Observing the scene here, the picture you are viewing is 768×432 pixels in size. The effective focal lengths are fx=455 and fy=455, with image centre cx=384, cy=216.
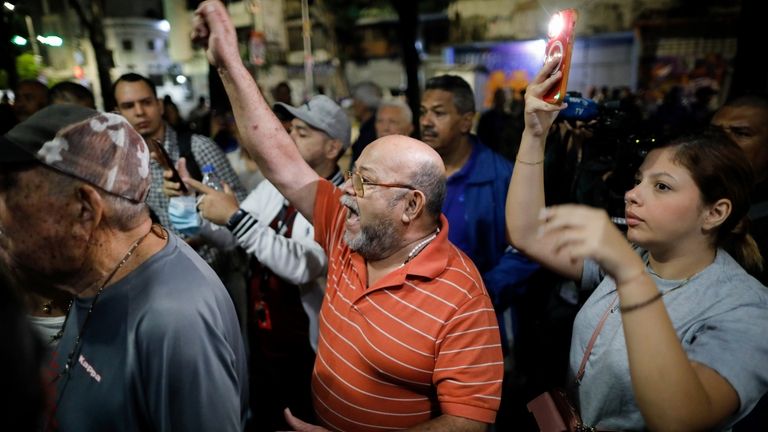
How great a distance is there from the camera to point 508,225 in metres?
2.06

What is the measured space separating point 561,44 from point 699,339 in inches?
43.4

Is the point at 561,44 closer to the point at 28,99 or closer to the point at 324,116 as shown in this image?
the point at 324,116

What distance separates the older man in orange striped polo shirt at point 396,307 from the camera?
167cm

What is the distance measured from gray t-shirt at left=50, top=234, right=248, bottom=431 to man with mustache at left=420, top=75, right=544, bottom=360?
1853mm

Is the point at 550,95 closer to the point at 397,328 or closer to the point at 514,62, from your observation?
the point at 397,328

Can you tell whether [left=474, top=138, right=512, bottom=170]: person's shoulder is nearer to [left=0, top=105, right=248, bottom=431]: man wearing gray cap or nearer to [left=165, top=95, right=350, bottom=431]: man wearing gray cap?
[left=165, top=95, right=350, bottom=431]: man wearing gray cap

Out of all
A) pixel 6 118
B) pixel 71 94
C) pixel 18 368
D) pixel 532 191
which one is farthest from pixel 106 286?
pixel 6 118

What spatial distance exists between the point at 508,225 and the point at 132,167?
151 centimetres

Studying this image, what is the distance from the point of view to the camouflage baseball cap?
3.99 ft

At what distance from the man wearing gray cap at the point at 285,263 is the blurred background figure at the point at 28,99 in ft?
12.3

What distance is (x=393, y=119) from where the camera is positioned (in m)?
5.03

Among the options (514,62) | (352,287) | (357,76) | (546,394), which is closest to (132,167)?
(352,287)

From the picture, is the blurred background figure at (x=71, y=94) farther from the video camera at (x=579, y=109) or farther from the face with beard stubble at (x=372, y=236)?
the video camera at (x=579, y=109)

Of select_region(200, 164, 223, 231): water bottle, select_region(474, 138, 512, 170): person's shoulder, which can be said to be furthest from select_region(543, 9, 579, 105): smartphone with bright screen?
select_region(200, 164, 223, 231): water bottle
